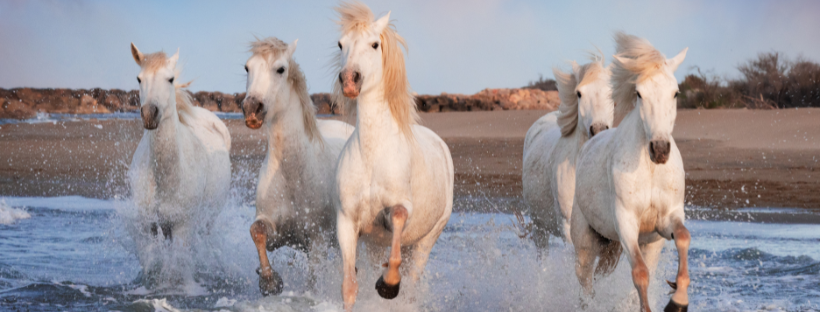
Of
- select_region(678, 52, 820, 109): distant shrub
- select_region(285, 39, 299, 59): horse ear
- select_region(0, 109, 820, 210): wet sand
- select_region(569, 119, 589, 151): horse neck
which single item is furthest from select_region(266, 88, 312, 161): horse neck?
select_region(678, 52, 820, 109): distant shrub

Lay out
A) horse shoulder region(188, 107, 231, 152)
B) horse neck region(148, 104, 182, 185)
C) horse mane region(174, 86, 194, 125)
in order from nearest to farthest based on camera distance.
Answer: horse neck region(148, 104, 182, 185) < horse mane region(174, 86, 194, 125) < horse shoulder region(188, 107, 231, 152)

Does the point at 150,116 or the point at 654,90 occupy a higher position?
the point at 654,90

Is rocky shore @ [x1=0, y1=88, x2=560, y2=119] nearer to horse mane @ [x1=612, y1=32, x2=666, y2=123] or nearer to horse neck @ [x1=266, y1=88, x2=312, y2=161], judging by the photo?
horse neck @ [x1=266, y1=88, x2=312, y2=161]

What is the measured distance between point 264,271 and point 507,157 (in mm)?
10382

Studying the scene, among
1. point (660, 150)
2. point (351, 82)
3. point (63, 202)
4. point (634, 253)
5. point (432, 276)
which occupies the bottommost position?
point (63, 202)

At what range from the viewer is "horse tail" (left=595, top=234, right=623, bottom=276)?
4.89 meters

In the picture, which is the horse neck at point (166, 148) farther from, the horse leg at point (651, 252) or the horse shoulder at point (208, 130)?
the horse leg at point (651, 252)

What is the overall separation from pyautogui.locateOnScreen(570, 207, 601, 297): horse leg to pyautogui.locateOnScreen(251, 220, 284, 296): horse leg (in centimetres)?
194

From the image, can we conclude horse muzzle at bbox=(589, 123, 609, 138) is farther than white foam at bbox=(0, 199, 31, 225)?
No

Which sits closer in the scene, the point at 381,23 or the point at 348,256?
the point at 348,256

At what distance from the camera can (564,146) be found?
5.80 m

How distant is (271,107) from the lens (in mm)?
5082

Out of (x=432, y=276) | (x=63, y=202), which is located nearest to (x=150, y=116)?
(x=432, y=276)

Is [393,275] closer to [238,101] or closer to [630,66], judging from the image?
[630,66]
